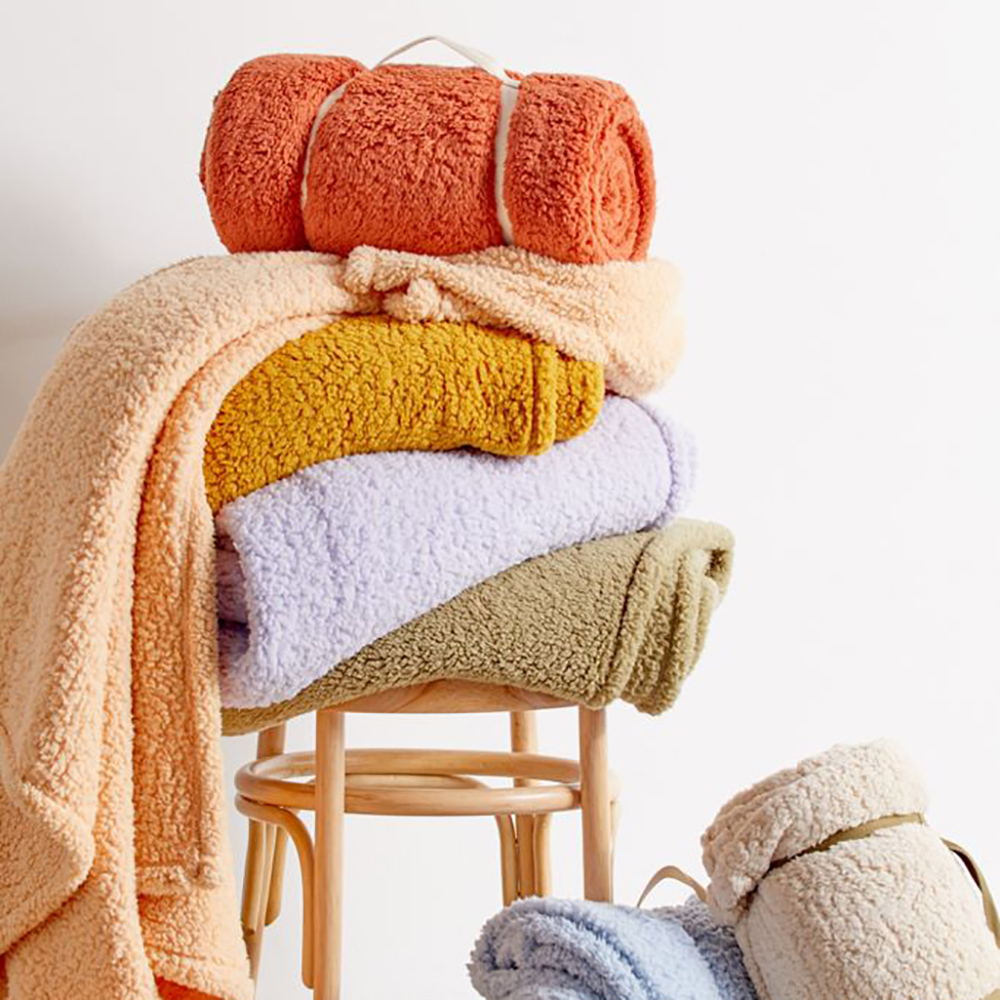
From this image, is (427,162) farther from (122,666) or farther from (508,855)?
(508,855)

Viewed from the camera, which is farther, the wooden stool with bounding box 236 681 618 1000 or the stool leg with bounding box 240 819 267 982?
the stool leg with bounding box 240 819 267 982

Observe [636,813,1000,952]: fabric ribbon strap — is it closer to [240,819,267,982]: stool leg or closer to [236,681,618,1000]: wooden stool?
[236,681,618,1000]: wooden stool

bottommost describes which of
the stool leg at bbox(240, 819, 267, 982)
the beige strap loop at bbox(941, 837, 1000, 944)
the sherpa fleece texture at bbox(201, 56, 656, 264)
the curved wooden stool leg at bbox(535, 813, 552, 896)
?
the stool leg at bbox(240, 819, 267, 982)

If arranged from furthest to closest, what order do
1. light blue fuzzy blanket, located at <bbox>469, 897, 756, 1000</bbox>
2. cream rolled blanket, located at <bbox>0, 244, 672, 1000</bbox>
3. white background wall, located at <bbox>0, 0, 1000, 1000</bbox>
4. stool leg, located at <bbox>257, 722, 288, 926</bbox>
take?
white background wall, located at <bbox>0, 0, 1000, 1000</bbox>
stool leg, located at <bbox>257, 722, 288, 926</bbox>
light blue fuzzy blanket, located at <bbox>469, 897, 756, 1000</bbox>
cream rolled blanket, located at <bbox>0, 244, 672, 1000</bbox>

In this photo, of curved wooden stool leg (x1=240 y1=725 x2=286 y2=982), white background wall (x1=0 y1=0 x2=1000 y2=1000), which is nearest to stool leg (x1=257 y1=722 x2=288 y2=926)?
curved wooden stool leg (x1=240 y1=725 x2=286 y2=982)

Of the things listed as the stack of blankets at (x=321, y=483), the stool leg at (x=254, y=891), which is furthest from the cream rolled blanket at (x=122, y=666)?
the stool leg at (x=254, y=891)

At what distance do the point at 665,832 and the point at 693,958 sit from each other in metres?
0.61

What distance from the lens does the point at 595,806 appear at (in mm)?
1069

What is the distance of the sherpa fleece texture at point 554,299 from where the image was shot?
0.99m

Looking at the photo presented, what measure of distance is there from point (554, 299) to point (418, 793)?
13.7 inches

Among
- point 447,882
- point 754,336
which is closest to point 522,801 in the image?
point 447,882

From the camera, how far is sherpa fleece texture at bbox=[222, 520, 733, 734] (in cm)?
96

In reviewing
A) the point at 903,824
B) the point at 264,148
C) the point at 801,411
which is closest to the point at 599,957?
the point at 903,824

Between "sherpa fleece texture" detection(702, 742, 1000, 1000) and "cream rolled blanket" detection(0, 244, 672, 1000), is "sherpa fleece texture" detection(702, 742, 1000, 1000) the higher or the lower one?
the lower one
